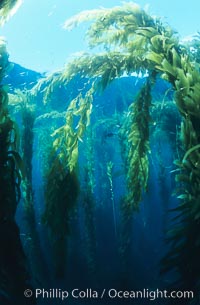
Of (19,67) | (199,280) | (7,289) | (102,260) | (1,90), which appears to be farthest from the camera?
(19,67)

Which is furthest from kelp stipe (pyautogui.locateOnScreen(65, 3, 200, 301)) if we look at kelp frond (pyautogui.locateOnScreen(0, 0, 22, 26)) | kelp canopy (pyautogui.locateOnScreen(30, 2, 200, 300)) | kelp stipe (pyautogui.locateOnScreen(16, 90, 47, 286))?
kelp stipe (pyautogui.locateOnScreen(16, 90, 47, 286))

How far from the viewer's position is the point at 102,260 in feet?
48.0

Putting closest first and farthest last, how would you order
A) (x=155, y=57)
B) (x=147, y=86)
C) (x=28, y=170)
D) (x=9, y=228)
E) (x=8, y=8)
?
1. (x=8, y=8)
2. (x=9, y=228)
3. (x=155, y=57)
4. (x=147, y=86)
5. (x=28, y=170)

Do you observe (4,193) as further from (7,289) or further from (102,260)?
(102,260)

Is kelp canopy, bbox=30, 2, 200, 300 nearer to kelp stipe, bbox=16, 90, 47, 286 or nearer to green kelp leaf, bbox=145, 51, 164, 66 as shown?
green kelp leaf, bbox=145, 51, 164, 66

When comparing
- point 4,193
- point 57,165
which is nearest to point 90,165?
point 57,165

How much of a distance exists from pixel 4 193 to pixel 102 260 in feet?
42.5

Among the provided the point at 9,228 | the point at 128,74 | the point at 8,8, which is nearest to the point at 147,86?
the point at 128,74

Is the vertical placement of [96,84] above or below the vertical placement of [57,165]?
above

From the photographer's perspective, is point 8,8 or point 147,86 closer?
point 8,8

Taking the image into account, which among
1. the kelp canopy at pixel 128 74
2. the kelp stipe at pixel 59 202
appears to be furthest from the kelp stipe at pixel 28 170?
the kelp stipe at pixel 59 202

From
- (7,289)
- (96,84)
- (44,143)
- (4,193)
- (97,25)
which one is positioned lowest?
(7,289)

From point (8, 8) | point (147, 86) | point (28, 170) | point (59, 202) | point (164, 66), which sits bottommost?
point (59, 202)

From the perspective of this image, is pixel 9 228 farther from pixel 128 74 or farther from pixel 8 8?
pixel 128 74
